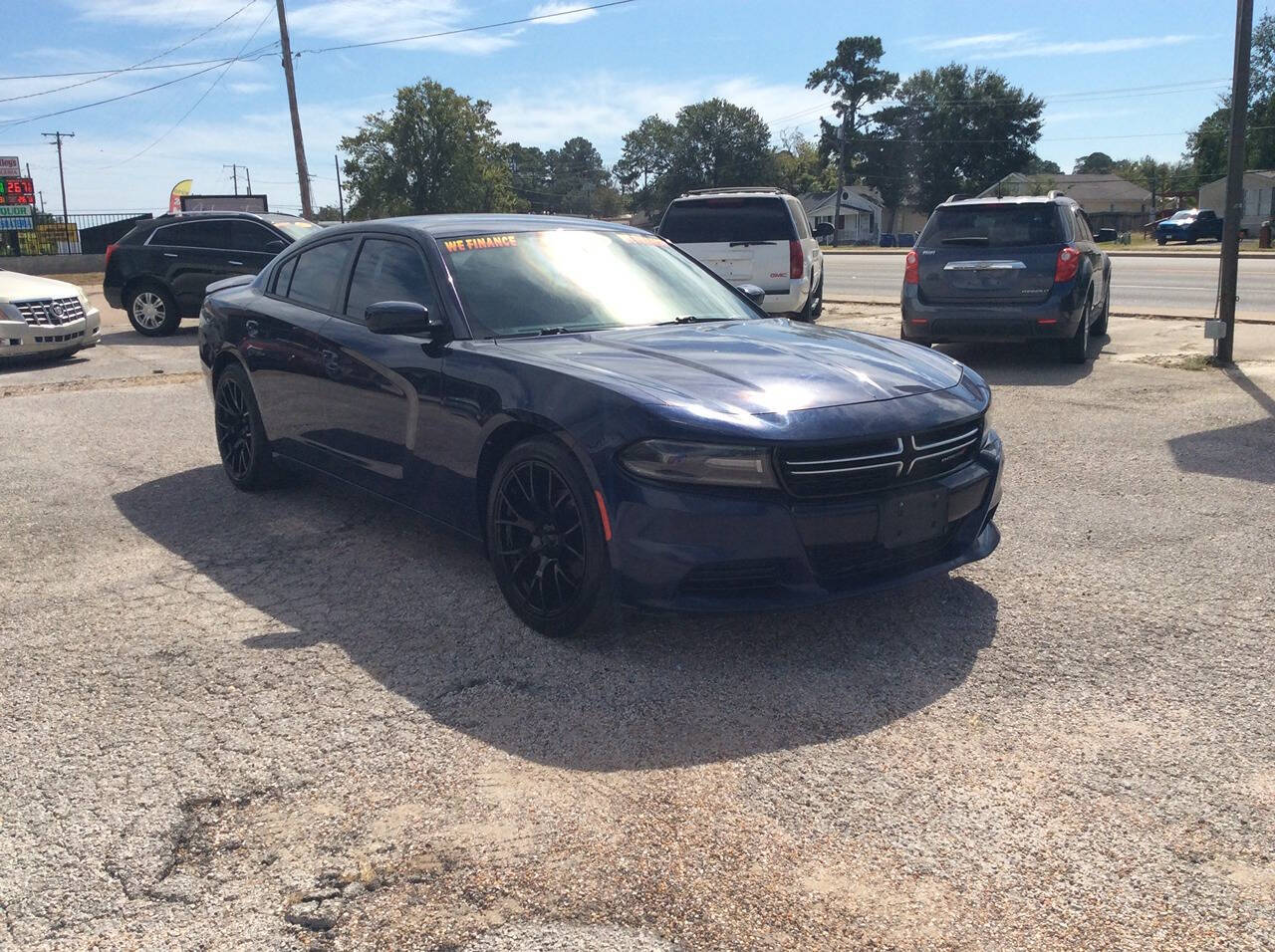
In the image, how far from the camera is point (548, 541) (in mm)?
4141

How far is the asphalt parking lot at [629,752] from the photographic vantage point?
2.60 m

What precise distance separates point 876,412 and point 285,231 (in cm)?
1404

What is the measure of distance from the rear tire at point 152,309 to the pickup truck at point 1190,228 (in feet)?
160

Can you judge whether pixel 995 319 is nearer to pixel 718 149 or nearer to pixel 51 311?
pixel 51 311

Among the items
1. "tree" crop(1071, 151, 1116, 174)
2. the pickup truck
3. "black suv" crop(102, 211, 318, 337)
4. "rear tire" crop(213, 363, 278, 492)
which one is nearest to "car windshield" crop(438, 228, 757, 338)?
"rear tire" crop(213, 363, 278, 492)

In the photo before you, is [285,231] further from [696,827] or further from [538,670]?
[696,827]

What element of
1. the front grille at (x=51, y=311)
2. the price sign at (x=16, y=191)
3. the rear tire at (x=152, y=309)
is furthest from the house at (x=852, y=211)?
the front grille at (x=51, y=311)

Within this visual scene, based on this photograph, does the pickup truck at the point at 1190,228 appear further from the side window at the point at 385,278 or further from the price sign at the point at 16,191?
the side window at the point at 385,278

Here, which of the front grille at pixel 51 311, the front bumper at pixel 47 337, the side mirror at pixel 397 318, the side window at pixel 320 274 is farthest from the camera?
the front grille at pixel 51 311

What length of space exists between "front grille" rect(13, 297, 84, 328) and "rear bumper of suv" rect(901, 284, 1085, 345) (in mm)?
9470

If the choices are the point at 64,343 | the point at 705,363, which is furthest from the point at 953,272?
the point at 64,343

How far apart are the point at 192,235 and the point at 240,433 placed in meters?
10.8

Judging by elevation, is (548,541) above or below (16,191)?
below

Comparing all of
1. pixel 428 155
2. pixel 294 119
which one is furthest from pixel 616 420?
pixel 428 155
